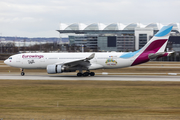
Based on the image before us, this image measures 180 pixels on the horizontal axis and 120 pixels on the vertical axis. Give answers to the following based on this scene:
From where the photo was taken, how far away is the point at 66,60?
4256 centimetres

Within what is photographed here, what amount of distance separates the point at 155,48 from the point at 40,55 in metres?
17.2

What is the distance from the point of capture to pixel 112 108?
19984mm

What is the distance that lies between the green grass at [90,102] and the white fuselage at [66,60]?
38.1ft

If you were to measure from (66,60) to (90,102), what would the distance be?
20826 millimetres

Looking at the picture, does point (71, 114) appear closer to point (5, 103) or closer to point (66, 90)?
point (5, 103)

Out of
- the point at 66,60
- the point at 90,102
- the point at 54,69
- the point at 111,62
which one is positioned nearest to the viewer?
the point at 90,102

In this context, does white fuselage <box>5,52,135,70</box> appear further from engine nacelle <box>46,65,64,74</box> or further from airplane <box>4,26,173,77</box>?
engine nacelle <box>46,65,64,74</box>

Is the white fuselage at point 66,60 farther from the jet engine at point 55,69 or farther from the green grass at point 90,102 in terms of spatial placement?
the green grass at point 90,102

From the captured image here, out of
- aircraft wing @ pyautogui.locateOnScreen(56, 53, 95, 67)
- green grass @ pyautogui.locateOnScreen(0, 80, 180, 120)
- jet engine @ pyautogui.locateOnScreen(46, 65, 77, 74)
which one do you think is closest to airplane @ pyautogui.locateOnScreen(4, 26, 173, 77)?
aircraft wing @ pyautogui.locateOnScreen(56, 53, 95, 67)

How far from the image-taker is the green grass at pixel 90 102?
18016mm

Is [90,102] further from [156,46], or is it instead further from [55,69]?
[156,46]

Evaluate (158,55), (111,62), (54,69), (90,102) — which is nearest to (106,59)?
(111,62)

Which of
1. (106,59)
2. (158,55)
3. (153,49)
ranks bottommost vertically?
(106,59)

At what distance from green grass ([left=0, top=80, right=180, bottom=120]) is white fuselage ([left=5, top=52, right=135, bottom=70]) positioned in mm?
11598
